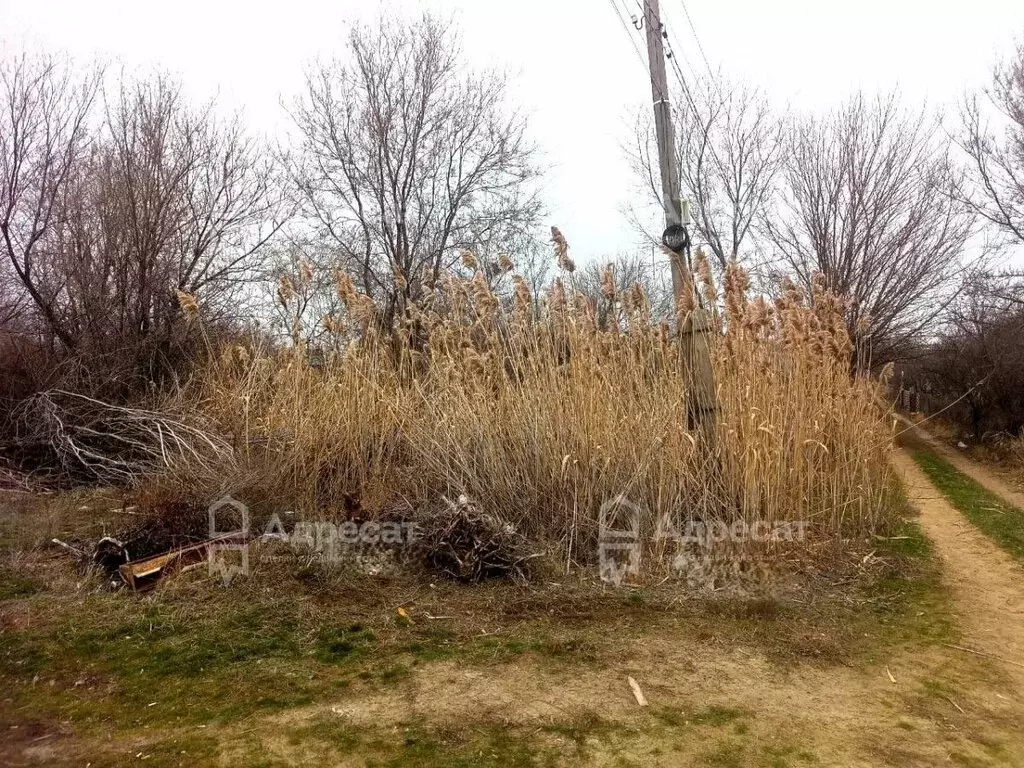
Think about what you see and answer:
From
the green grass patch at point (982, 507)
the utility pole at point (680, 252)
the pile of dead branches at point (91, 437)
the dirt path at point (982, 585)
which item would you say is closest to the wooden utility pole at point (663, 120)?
the utility pole at point (680, 252)

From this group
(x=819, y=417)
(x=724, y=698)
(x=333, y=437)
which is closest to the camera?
(x=724, y=698)

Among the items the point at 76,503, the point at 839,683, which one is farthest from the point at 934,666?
the point at 76,503

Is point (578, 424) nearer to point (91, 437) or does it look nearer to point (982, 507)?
point (91, 437)

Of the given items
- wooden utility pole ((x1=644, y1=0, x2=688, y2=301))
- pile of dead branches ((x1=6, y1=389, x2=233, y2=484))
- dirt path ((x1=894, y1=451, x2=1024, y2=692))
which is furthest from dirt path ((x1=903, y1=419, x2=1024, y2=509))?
pile of dead branches ((x1=6, y1=389, x2=233, y2=484))

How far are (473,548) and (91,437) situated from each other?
458 centimetres

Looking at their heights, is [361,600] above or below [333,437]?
below

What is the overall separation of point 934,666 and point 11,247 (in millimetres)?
10358

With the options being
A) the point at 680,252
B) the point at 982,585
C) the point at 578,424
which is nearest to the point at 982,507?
the point at 982,585

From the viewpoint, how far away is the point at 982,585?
3.86 meters

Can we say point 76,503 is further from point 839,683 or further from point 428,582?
point 839,683

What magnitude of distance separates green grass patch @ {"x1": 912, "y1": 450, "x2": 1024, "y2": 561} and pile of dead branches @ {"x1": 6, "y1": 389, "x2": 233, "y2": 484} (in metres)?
6.10

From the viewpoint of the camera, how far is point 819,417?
441cm

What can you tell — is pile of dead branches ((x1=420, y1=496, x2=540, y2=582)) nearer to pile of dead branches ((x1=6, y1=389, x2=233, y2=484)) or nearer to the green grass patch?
pile of dead branches ((x1=6, y1=389, x2=233, y2=484))

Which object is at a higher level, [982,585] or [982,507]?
[982,507]
